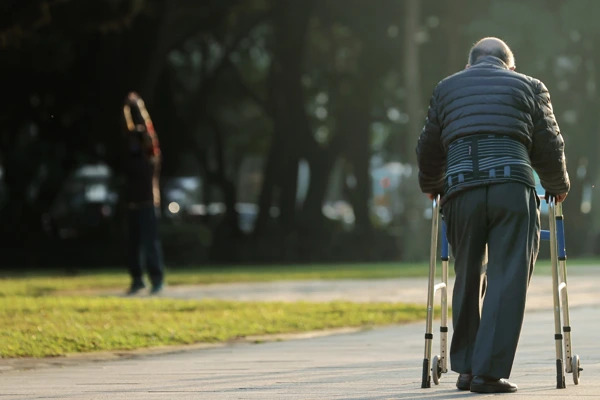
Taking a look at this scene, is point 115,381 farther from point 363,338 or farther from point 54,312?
point 54,312

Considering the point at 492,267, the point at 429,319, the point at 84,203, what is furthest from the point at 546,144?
the point at 84,203

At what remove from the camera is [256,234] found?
35750mm

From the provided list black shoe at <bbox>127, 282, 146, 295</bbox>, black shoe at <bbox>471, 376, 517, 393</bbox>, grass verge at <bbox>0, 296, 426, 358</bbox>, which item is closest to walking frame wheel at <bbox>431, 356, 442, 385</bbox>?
black shoe at <bbox>471, 376, 517, 393</bbox>

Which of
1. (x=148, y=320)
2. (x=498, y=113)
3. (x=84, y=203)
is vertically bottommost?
(x=148, y=320)

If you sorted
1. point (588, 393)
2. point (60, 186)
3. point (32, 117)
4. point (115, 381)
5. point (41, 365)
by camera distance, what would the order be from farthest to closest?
point (60, 186) < point (32, 117) < point (41, 365) < point (115, 381) < point (588, 393)

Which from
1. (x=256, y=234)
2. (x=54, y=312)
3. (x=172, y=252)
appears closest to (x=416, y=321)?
(x=54, y=312)

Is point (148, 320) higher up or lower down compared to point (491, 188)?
lower down

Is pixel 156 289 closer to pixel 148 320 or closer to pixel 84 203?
pixel 148 320

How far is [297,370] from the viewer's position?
998 cm

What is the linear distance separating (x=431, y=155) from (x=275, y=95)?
28.8 m

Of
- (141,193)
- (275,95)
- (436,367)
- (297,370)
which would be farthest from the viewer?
(275,95)

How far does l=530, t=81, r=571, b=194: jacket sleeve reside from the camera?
8586 mm

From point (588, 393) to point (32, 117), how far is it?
28.2 meters

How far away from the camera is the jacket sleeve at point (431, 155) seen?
873 cm
